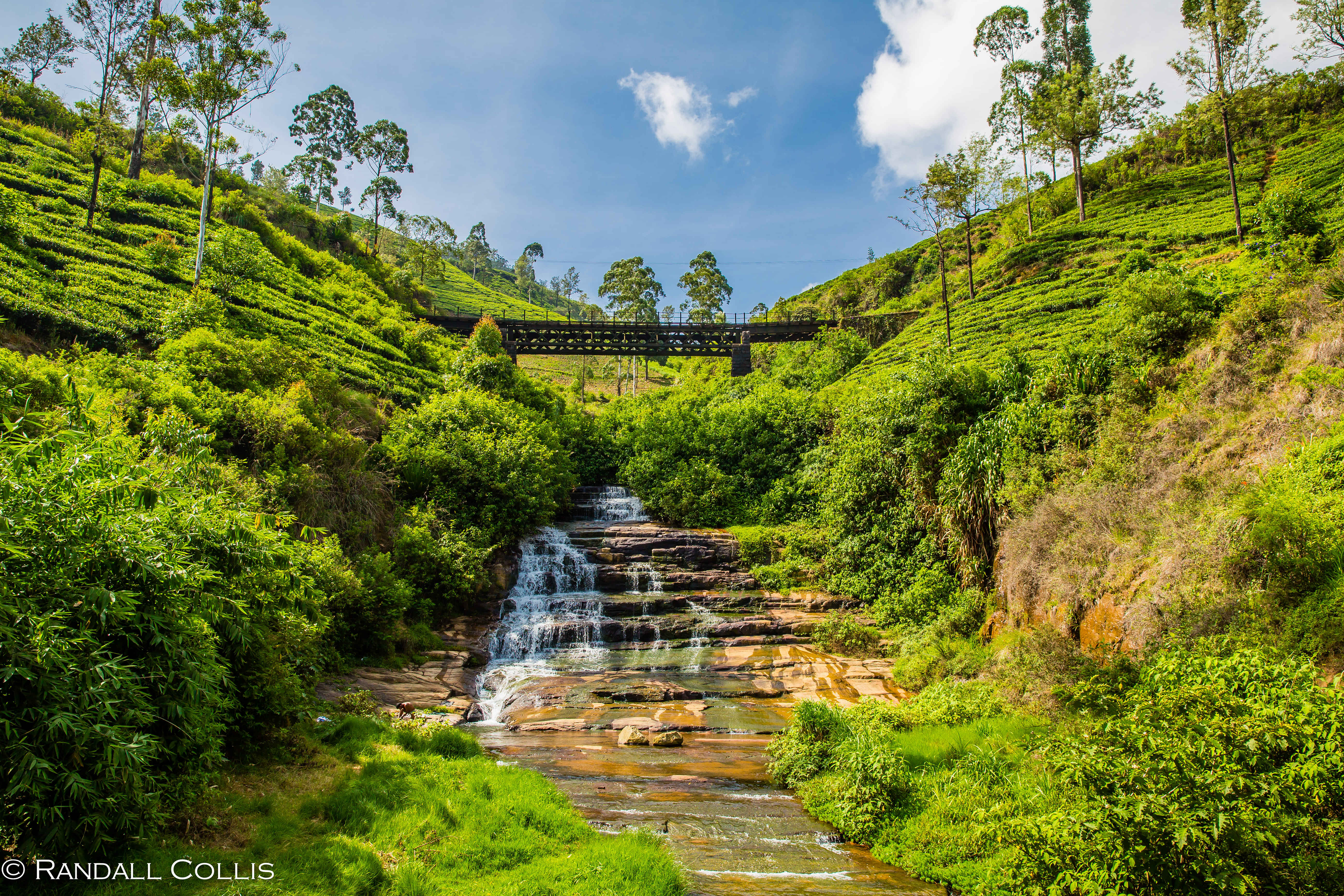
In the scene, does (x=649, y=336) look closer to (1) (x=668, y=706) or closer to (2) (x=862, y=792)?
(1) (x=668, y=706)

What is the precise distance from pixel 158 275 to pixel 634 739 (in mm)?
30239

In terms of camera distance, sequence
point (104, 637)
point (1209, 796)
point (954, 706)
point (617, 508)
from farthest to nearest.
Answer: point (617, 508), point (954, 706), point (104, 637), point (1209, 796)

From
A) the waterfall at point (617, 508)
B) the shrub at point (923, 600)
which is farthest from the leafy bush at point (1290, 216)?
the waterfall at point (617, 508)

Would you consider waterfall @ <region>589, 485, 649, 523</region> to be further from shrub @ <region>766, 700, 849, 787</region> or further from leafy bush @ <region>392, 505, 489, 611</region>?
shrub @ <region>766, 700, 849, 787</region>

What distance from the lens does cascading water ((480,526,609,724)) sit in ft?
51.3

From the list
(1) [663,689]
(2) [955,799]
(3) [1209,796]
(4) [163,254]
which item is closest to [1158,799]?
(3) [1209,796]

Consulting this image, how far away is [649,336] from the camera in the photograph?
157ft

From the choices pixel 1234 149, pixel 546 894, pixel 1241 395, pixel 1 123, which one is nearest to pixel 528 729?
pixel 546 894

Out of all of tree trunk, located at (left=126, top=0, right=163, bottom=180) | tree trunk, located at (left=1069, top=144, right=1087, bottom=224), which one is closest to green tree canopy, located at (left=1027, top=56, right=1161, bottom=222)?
tree trunk, located at (left=1069, top=144, right=1087, bottom=224)

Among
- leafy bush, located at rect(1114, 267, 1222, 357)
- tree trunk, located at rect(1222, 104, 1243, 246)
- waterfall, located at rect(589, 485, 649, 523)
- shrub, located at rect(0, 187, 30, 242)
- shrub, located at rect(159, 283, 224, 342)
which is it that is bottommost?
waterfall, located at rect(589, 485, 649, 523)

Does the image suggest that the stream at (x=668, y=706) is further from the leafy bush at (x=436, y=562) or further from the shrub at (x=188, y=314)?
the shrub at (x=188, y=314)

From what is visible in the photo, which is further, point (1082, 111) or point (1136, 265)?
point (1082, 111)

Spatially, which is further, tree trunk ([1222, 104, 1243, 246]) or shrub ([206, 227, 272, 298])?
shrub ([206, 227, 272, 298])

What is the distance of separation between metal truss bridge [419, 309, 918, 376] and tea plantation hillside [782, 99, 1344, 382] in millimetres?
8097
